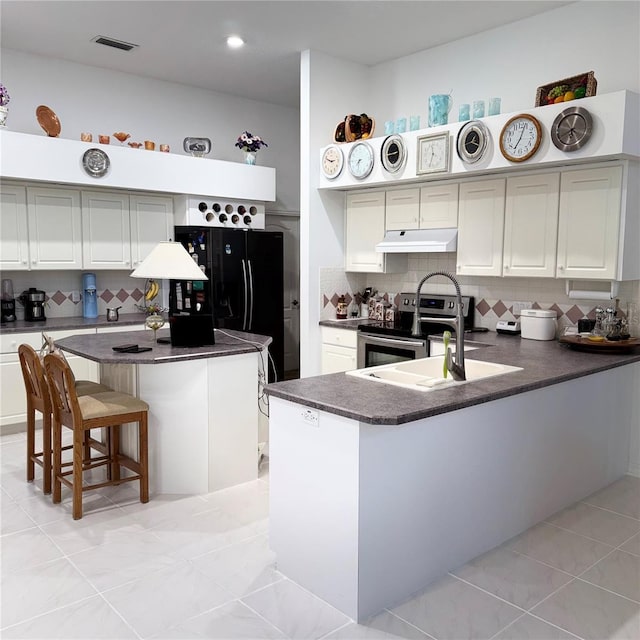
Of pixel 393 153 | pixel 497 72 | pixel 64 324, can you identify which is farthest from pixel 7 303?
pixel 497 72

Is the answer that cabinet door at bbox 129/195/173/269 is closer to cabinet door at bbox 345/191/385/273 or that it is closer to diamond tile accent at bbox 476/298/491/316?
cabinet door at bbox 345/191/385/273

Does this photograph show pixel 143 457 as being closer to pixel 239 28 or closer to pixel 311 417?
pixel 311 417

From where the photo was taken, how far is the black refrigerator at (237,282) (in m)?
5.73

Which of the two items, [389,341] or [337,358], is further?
[337,358]

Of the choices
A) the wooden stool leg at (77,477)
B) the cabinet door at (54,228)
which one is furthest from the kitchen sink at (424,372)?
the cabinet door at (54,228)

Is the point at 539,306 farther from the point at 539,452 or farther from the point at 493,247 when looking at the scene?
the point at 539,452

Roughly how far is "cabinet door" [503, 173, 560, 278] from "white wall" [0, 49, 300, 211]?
10.6ft

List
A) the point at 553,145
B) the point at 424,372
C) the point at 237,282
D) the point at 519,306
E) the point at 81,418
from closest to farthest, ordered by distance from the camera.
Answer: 1. the point at 81,418
2. the point at 424,372
3. the point at 553,145
4. the point at 519,306
5. the point at 237,282

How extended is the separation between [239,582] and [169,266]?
6.09 ft

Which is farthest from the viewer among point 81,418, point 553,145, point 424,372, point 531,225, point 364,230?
point 364,230

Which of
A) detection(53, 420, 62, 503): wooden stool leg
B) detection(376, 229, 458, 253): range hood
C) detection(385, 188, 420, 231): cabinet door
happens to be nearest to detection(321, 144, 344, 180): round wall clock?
detection(385, 188, 420, 231): cabinet door

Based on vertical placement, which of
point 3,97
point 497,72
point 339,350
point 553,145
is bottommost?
point 339,350

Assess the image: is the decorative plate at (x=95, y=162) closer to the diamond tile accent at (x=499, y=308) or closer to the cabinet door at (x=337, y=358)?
the cabinet door at (x=337, y=358)

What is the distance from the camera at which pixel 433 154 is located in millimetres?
4406
